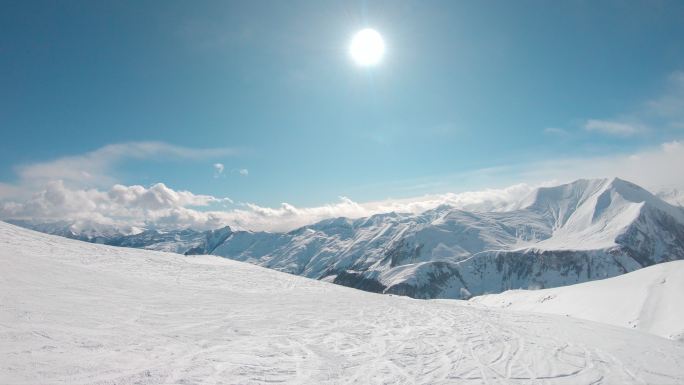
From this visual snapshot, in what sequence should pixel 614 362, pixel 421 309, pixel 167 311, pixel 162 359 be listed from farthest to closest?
pixel 421 309
pixel 167 311
pixel 614 362
pixel 162 359

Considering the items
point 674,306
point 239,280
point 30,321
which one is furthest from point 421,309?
point 674,306

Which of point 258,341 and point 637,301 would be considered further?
point 637,301

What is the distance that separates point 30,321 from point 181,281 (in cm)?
1819

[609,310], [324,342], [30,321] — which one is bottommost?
[609,310]

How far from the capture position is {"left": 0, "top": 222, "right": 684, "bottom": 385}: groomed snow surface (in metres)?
11.6

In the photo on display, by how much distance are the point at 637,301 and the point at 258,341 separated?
55.2m

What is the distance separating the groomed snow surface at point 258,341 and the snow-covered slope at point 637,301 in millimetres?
21017

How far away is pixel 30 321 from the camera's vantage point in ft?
45.0

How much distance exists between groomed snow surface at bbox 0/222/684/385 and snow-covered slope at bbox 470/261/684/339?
827 inches

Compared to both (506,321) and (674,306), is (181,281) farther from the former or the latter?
(674,306)

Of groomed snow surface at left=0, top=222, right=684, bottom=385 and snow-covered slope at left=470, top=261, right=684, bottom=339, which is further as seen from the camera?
snow-covered slope at left=470, top=261, right=684, bottom=339

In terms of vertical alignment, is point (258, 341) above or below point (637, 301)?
above

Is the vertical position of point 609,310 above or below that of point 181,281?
below

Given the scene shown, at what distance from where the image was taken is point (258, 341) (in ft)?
51.8
